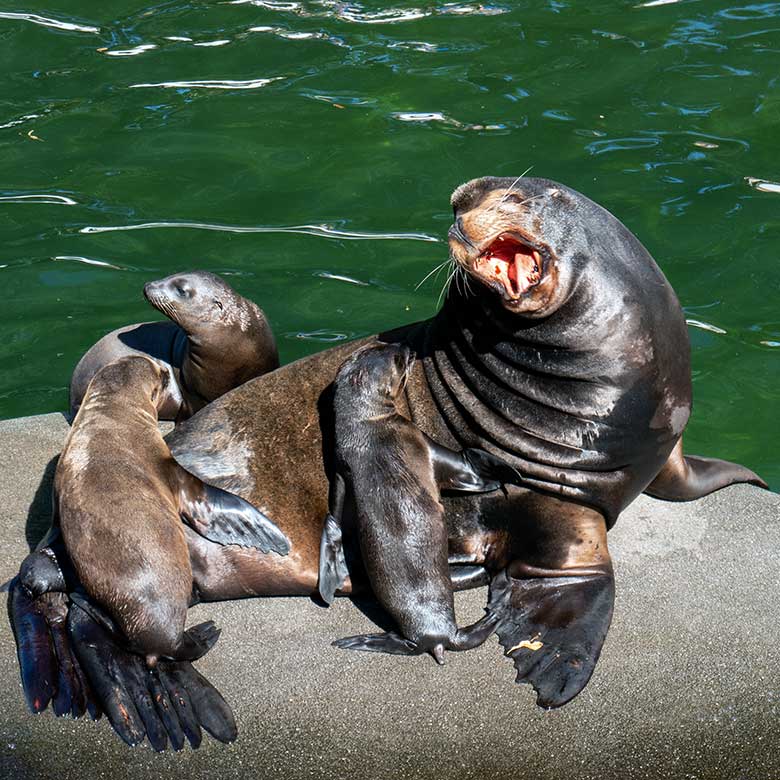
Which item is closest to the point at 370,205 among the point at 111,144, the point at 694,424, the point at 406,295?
the point at 406,295

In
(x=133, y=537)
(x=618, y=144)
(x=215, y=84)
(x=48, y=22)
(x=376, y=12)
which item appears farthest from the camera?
(x=376, y=12)

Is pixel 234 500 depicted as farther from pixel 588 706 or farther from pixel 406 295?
pixel 406 295

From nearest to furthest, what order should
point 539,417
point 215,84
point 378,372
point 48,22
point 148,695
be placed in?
1. point 148,695
2. point 539,417
3. point 378,372
4. point 215,84
5. point 48,22

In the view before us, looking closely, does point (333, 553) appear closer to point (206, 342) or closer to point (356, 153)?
point (206, 342)

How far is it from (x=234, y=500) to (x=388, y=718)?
1.10m

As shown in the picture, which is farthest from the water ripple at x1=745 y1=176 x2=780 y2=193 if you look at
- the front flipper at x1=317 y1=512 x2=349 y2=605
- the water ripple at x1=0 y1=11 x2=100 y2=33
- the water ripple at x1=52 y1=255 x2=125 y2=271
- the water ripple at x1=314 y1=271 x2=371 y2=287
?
the water ripple at x1=0 y1=11 x2=100 y2=33

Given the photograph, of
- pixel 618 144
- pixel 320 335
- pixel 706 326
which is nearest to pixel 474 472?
pixel 320 335

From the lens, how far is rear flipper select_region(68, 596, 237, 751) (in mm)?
4473

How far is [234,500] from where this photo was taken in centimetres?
516

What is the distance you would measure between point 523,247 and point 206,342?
2692 millimetres

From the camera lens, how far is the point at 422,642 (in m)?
4.76

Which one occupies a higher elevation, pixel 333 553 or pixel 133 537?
pixel 133 537

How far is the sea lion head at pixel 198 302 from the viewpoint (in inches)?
283

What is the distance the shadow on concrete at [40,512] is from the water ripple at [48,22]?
260 inches
